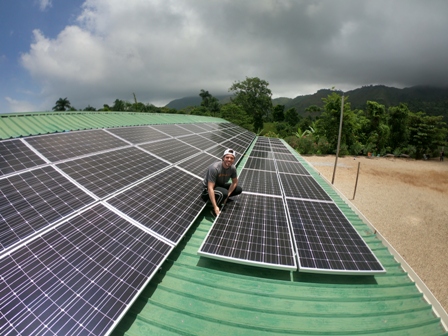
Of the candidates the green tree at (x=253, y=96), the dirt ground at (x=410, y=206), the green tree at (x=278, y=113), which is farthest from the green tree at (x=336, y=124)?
the green tree at (x=278, y=113)

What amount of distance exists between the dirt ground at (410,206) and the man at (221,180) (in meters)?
10.4

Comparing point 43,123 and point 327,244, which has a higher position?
point 43,123

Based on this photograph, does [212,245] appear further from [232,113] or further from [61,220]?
[232,113]

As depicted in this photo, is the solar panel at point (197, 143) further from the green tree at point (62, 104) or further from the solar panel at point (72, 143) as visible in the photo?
the green tree at point (62, 104)

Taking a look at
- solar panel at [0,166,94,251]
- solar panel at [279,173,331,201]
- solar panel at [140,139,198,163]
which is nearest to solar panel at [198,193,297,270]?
solar panel at [279,173,331,201]

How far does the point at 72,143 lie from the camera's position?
658 centimetres

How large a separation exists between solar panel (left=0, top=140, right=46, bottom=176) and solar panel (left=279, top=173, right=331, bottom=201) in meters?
6.74

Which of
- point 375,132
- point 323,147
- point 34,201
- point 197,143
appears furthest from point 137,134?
point 375,132

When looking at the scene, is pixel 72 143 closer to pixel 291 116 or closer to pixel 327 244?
pixel 327 244

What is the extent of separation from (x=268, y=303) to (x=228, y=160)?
3025mm

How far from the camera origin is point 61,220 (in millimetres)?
3676

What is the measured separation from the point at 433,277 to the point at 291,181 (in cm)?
909

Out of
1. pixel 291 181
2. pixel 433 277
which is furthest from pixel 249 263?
pixel 433 277

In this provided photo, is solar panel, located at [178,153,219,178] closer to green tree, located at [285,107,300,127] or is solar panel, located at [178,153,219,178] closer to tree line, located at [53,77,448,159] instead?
tree line, located at [53,77,448,159]
